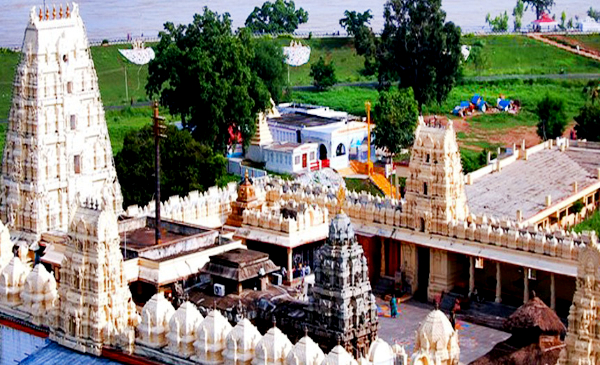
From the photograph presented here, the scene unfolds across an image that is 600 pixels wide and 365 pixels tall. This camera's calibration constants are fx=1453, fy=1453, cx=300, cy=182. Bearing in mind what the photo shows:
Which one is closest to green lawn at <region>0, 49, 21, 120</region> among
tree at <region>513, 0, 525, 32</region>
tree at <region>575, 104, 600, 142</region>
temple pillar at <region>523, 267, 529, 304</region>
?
tree at <region>575, 104, 600, 142</region>

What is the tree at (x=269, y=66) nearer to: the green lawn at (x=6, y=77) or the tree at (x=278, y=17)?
the green lawn at (x=6, y=77)

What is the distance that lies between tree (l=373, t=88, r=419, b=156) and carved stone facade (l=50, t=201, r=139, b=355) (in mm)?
39843

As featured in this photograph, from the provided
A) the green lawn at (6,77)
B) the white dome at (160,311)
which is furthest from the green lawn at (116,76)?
the white dome at (160,311)

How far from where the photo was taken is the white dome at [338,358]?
30703mm

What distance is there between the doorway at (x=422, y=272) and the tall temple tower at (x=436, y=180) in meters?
0.79

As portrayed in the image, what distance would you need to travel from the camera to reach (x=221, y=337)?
33.2 meters

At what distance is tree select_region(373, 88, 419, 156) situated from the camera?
245 ft

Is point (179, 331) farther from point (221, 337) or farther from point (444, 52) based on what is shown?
point (444, 52)

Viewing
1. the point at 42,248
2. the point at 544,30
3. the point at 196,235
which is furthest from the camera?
the point at 544,30

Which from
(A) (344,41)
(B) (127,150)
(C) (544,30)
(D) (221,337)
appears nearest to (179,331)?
(D) (221,337)

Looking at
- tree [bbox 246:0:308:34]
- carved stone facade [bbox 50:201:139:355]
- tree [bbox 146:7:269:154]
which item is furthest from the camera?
tree [bbox 246:0:308:34]

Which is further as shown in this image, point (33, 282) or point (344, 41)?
point (344, 41)

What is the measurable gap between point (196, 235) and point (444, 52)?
45.1m

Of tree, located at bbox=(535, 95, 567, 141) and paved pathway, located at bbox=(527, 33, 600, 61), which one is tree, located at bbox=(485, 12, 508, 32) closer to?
paved pathway, located at bbox=(527, 33, 600, 61)
